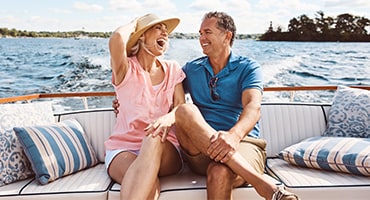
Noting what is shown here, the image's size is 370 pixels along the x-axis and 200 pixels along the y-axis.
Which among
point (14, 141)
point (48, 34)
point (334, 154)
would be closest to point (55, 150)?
point (14, 141)

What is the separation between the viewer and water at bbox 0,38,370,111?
913 cm

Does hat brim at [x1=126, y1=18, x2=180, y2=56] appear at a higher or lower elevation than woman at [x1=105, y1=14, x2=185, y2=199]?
higher

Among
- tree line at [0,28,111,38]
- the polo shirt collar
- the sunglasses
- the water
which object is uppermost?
tree line at [0,28,111,38]

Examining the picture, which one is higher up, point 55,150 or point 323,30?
point 323,30

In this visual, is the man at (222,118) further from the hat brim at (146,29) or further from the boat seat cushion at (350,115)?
the boat seat cushion at (350,115)

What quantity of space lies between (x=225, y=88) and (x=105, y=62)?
792 centimetres

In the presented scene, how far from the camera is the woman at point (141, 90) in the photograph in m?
1.89

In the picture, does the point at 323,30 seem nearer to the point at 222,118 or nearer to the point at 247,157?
the point at 222,118

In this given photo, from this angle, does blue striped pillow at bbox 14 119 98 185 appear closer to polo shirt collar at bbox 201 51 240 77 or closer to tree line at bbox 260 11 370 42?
polo shirt collar at bbox 201 51 240 77

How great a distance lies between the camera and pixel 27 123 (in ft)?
7.07

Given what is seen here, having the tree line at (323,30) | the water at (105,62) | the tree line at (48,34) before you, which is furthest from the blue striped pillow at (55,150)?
the tree line at (48,34)

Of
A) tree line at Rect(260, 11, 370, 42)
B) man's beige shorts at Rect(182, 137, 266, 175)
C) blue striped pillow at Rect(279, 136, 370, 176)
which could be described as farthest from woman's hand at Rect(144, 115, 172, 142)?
tree line at Rect(260, 11, 370, 42)

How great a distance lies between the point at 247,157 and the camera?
181 cm

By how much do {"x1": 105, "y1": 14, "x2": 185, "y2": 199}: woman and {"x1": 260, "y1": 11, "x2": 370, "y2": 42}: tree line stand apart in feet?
28.3
